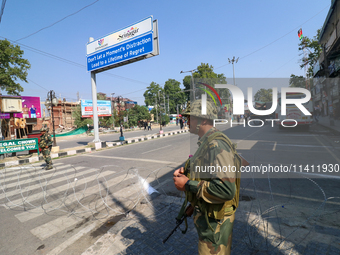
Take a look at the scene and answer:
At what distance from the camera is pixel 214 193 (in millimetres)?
1423

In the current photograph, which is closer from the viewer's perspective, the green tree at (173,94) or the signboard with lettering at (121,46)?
the signboard with lettering at (121,46)

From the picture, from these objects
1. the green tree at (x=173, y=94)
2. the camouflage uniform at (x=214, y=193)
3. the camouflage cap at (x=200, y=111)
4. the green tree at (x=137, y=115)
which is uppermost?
the green tree at (x=173, y=94)

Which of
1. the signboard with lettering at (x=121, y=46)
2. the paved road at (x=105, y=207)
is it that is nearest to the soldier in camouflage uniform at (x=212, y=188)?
the paved road at (x=105, y=207)

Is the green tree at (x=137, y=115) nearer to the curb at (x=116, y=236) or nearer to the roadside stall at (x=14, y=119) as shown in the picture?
the roadside stall at (x=14, y=119)

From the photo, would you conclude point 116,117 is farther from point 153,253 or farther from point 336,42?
point 153,253

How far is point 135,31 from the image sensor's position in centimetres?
1280

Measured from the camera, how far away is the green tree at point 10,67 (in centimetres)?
2294

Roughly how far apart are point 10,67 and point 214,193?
3099cm

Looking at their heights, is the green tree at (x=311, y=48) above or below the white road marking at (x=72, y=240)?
above

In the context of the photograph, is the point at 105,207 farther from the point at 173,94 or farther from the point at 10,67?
the point at 173,94

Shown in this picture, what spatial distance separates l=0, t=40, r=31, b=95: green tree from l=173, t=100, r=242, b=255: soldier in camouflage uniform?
29013mm

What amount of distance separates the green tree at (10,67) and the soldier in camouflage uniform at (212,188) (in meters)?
29.0

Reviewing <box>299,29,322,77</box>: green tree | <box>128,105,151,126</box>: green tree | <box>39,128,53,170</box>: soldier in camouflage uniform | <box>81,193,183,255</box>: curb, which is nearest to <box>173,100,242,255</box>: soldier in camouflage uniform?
<box>81,193,183,255</box>: curb

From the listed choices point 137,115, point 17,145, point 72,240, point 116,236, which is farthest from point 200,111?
point 137,115
